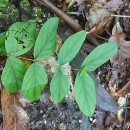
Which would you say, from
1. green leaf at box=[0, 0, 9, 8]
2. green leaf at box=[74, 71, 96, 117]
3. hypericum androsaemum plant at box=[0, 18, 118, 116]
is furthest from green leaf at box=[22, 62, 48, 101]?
green leaf at box=[0, 0, 9, 8]

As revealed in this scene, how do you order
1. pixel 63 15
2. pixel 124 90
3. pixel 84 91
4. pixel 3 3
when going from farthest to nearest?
pixel 124 90
pixel 63 15
pixel 3 3
pixel 84 91

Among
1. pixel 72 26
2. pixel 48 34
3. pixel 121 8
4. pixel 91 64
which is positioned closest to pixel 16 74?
pixel 48 34

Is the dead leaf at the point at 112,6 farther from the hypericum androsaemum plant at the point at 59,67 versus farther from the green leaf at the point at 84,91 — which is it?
the green leaf at the point at 84,91

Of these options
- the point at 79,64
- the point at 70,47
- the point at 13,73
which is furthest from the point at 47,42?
the point at 79,64

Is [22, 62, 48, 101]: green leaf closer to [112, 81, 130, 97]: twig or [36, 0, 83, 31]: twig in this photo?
[36, 0, 83, 31]: twig

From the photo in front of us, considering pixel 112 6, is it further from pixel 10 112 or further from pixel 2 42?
pixel 10 112

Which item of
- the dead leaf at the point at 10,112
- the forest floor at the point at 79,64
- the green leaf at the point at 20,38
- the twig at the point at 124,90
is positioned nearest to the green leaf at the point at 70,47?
the green leaf at the point at 20,38
